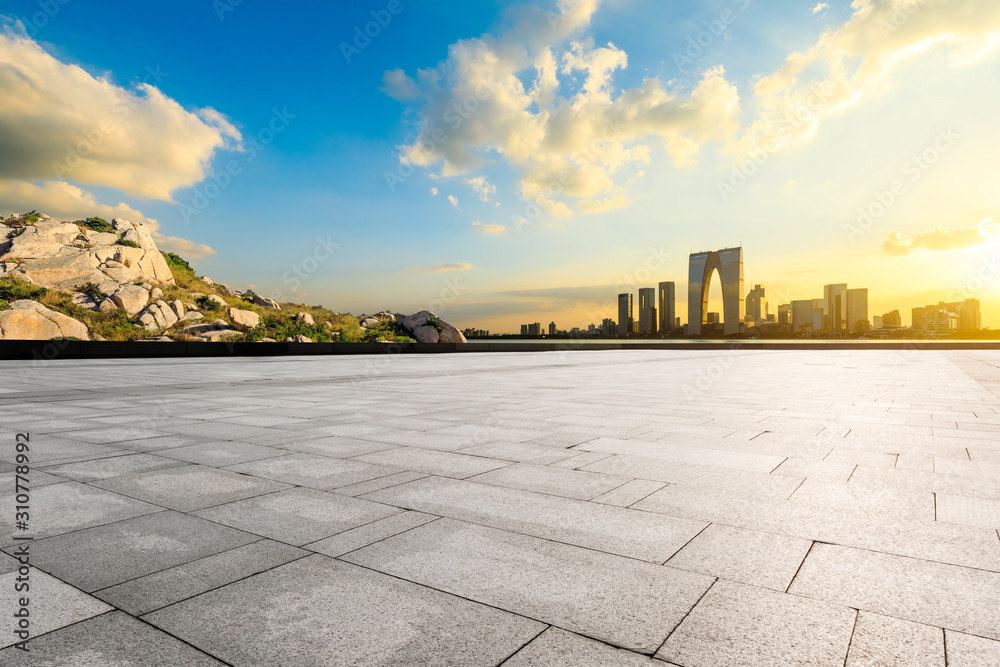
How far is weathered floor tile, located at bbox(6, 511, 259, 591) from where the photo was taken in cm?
282

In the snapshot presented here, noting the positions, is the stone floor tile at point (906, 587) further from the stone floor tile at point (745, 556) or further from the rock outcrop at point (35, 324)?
the rock outcrop at point (35, 324)

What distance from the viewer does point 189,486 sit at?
14.4 feet

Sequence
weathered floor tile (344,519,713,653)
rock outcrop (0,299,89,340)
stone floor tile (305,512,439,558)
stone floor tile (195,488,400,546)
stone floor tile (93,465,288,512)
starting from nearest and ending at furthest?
weathered floor tile (344,519,713,653), stone floor tile (305,512,439,558), stone floor tile (195,488,400,546), stone floor tile (93,465,288,512), rock outcrop (0,299,89,340)

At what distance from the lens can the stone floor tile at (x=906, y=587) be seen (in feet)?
7.86

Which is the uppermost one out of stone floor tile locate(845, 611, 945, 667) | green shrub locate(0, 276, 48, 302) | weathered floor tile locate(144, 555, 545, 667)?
green shrub locate(0, 276, 48, 302)

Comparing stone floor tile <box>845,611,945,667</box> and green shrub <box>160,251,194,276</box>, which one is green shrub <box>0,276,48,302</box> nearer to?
green shrub <box>160,251,194,276</box>

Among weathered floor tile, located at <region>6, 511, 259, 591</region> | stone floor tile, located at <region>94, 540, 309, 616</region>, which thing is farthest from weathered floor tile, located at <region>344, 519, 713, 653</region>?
weathered floor tile, located at <region>6, 511, 259, 591</region>

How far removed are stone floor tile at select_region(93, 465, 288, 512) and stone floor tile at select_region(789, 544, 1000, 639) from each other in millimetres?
3643

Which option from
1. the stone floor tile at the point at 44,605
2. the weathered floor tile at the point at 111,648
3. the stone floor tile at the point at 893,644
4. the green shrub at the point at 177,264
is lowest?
the stone floor tile at the point at 893,644

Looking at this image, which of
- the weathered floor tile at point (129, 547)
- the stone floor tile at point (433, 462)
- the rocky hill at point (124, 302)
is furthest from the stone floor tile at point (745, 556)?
the rocky hill at point (124, 302)

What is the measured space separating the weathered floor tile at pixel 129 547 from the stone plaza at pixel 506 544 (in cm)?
2

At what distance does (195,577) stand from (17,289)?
44.9 m

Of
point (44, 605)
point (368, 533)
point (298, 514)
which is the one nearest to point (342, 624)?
point (368, 533)

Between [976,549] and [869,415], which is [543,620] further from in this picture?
[869,415]
